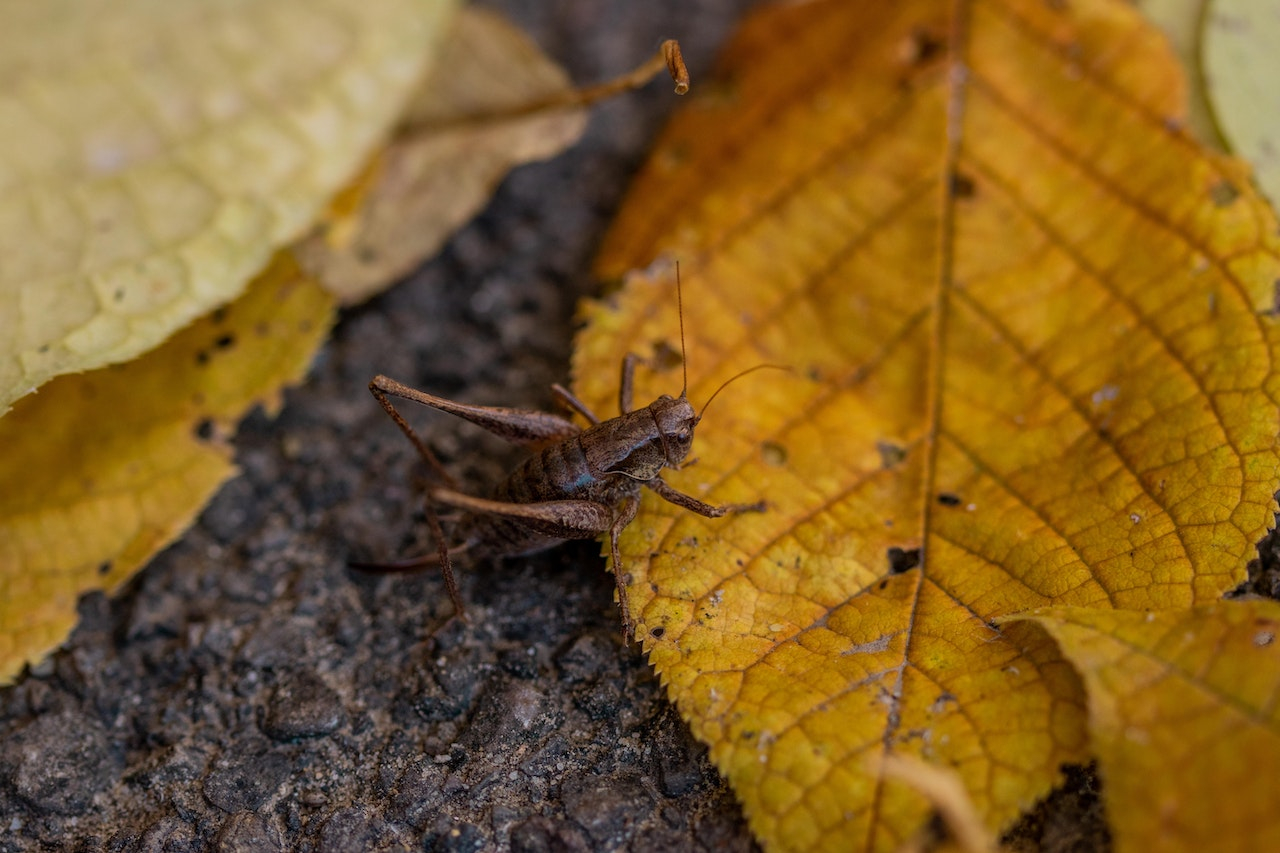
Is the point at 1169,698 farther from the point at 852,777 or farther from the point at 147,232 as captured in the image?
the point at 147,232

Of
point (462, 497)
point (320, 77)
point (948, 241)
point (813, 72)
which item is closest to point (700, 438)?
point (462, 497)

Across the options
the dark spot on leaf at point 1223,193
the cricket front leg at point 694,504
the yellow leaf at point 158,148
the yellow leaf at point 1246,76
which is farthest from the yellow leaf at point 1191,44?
the yellow leaf at point 158,148

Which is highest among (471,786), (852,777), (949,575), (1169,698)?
(471,786)

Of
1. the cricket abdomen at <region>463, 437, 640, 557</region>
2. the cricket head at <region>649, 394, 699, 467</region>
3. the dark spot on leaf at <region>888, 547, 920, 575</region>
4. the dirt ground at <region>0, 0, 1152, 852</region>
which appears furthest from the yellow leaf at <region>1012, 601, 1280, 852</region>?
the cricket abdomen at <region>463, 437, 640, 557</region>

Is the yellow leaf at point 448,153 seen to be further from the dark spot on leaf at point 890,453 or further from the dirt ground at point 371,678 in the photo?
the dark spot on leaf at point 890,453

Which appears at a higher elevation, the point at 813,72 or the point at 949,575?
the point at 813,72

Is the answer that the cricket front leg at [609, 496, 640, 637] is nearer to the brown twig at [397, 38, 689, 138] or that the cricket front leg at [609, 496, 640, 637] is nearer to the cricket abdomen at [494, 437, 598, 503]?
the cricket abdomen at [494, 437, 598, 503]
